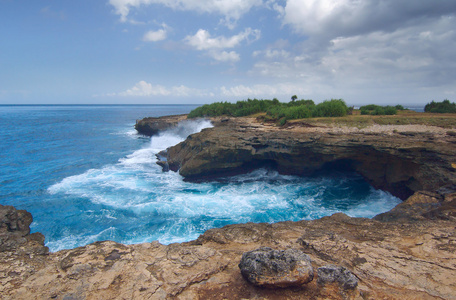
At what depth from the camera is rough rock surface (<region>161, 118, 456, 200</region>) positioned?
35.1 feet

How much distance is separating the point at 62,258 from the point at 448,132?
16.8 metres

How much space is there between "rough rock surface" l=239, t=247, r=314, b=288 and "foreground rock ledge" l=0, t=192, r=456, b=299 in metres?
0.23

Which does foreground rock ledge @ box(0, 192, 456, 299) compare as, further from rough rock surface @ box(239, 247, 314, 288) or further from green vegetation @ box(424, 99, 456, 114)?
green vegetation @ box(424, 99, 456, 114)

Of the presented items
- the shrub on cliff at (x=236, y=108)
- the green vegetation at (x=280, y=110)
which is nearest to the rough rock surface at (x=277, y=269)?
the green vegetation at (x=280, y=110)

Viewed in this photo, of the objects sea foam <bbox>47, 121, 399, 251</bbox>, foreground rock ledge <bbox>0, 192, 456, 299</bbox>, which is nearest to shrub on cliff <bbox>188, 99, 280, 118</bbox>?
sea foam <bbox>47, 121, 399, 251</bbox>

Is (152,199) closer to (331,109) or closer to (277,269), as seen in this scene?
(277,269)

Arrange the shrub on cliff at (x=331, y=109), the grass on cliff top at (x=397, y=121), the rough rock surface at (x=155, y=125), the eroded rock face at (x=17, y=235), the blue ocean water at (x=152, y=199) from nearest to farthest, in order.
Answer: the eroded rock face at (x=17, y=235) < the blue ocean water at (x=152, y=199) < the grass on cliff top at (x=397, y=121) < the shrub on cliff at (x=331, y=109) < the rough rock surface at (x=155, y=125)

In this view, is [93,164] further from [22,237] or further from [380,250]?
[380,250]

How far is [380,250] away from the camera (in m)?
5.36

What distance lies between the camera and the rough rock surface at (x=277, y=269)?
12.6ft

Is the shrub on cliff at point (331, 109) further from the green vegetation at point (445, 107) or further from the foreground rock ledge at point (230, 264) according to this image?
the foreground rock ledge at point (230, 264)

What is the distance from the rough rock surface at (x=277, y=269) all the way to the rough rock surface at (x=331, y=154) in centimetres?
943

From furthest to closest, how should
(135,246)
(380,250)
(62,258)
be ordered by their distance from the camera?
(135,246)
(380,250)
(62,258)

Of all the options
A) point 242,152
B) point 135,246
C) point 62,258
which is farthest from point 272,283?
point 242,152
